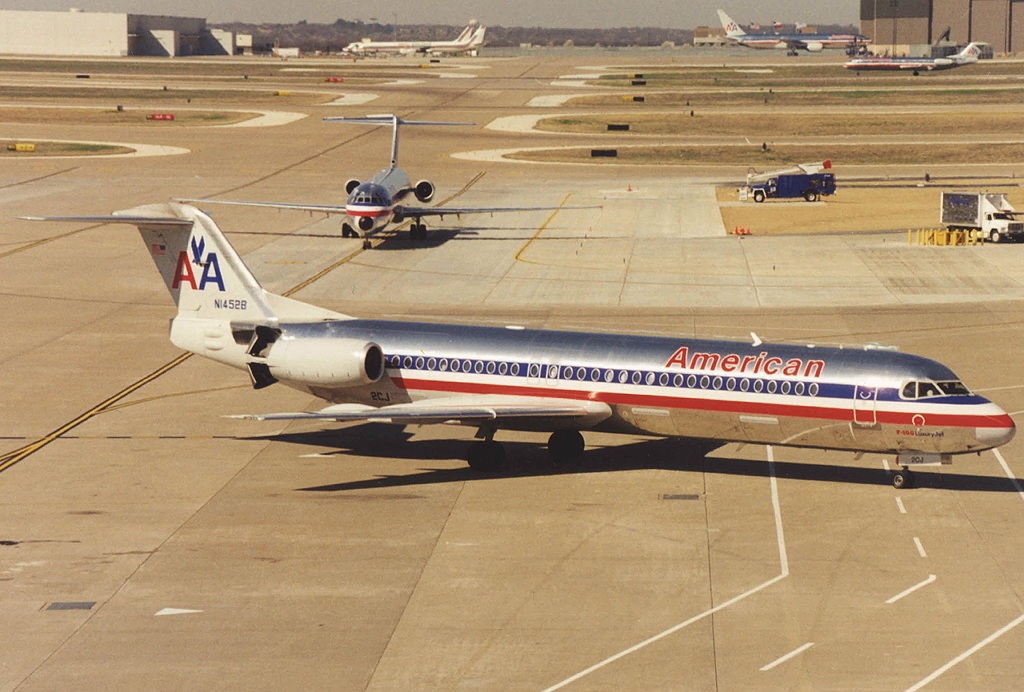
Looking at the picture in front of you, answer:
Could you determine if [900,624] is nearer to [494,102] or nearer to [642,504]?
[642,504]

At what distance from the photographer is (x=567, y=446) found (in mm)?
32469

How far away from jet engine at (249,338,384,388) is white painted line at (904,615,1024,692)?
15.9 metres

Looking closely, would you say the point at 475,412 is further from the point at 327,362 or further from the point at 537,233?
the point at 537,233

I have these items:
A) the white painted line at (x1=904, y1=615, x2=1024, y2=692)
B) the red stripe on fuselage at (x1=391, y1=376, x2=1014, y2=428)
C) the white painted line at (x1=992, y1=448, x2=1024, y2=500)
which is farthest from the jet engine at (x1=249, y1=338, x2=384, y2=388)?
the white painted line at (x1=904, y1=615, x2=1024, y2=692)

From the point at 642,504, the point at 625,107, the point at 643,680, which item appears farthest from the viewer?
the point at 625,107

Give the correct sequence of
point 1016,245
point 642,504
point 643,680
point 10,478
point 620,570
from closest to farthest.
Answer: point 643,680, point 620,570, point 642,504, point 10,478, point 1016,245

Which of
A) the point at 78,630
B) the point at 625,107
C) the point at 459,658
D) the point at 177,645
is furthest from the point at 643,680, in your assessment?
the point at 625,107

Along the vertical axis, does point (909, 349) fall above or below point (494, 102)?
below

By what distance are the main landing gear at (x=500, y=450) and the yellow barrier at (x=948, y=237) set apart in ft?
126

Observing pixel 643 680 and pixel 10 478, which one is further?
pixel 10 478

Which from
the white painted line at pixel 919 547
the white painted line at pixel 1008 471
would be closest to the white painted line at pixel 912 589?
the white painted line at pixel 919 547

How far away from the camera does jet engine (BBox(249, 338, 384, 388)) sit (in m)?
31.8

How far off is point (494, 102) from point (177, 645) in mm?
139453

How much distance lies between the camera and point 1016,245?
64875 millimetres
